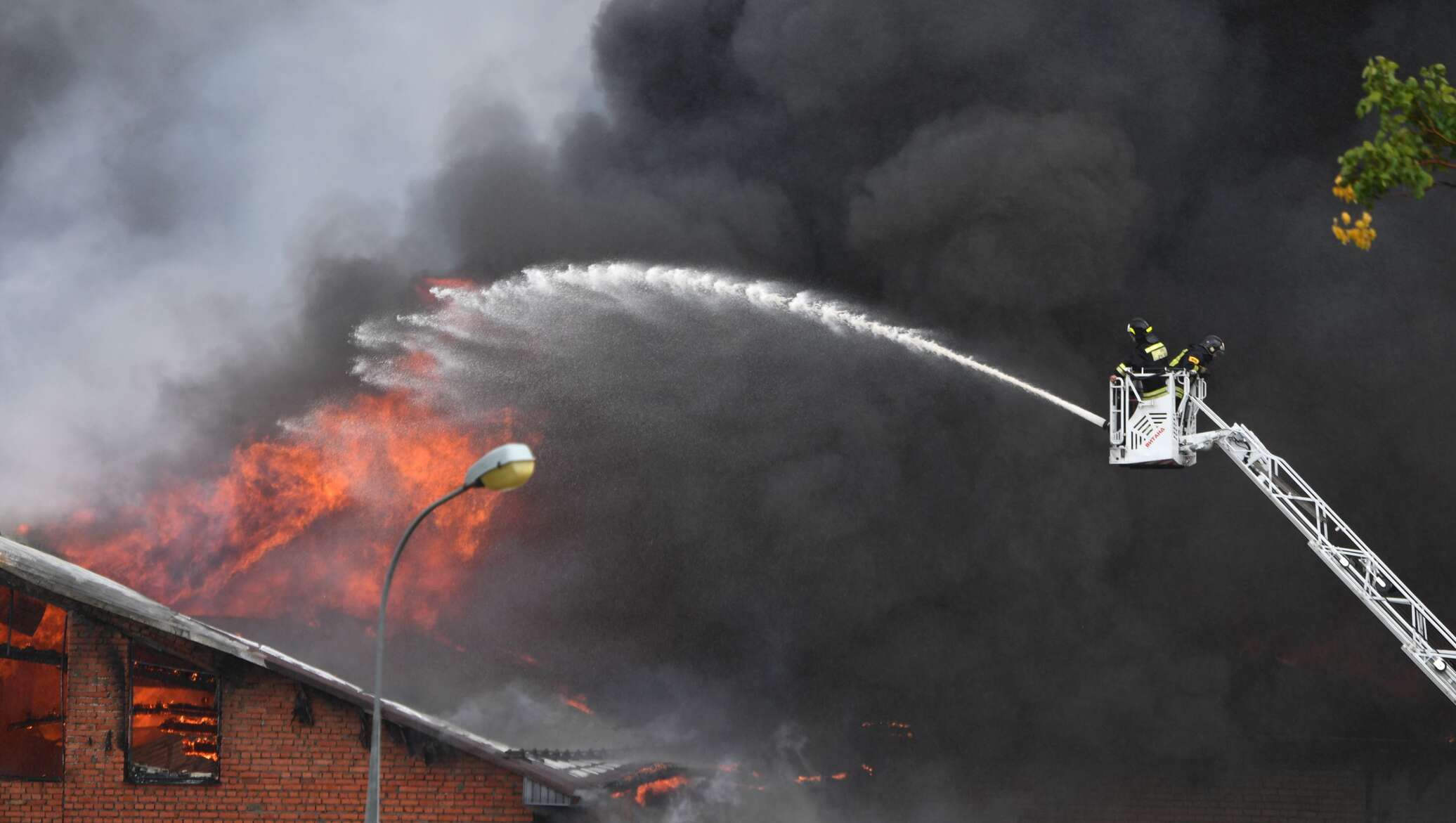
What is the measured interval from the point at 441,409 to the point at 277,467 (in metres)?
3.94

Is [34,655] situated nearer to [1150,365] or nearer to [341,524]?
[341,524]

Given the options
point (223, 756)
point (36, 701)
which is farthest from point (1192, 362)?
point (36, 701)

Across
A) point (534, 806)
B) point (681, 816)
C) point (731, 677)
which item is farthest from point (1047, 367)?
point (534, 806)

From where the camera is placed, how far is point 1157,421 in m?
12.6

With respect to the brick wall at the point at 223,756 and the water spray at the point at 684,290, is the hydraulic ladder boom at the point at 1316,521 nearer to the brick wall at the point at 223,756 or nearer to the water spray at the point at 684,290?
the brick wall at the point at 223,756

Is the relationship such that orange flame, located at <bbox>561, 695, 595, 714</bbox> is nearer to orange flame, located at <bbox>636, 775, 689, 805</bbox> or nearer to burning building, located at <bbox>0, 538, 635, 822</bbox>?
orange flame, located at <bbox>636, 775, 689, 805</bbox>

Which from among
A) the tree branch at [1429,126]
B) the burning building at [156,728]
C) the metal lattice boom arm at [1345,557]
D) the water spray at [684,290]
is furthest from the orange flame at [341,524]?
the tree branch at [1429,126]

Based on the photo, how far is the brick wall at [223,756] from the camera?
13.9 m

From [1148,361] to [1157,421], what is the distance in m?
0.64

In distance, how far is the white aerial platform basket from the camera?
40.9ft

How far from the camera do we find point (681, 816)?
15.2 metres

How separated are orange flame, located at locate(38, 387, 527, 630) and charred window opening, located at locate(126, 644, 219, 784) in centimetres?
1066

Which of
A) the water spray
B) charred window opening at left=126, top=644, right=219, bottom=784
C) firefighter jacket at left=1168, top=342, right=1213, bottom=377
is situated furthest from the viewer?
the water spray

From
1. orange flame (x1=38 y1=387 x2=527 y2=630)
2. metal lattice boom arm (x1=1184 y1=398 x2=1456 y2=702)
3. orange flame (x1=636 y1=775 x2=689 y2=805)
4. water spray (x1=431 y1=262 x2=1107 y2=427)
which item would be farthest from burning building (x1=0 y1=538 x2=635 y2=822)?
water spray (x1=431 y1=262 x2=1107 y2=427)
